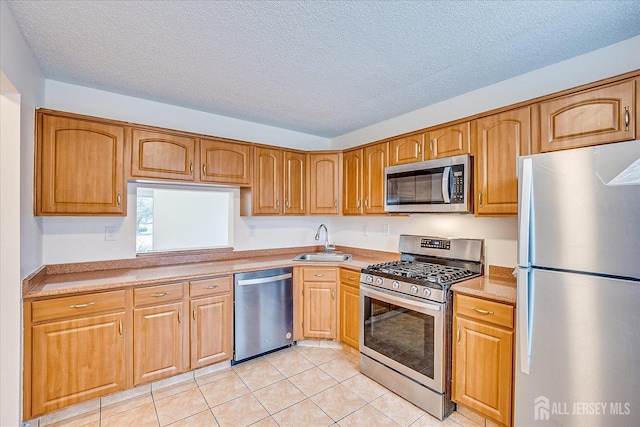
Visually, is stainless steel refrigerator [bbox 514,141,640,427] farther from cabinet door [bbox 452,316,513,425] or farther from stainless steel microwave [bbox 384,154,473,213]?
stainless steel microwave [bbox 384,154,473,213]

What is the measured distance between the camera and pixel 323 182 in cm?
359

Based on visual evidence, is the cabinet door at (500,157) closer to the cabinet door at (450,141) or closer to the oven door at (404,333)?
the cabinet door at (450,141)

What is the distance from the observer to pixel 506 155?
2141 mm

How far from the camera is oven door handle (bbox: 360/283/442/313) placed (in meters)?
2.18

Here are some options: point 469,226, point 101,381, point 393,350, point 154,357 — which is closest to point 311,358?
point 393,350

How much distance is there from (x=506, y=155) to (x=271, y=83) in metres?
1.86

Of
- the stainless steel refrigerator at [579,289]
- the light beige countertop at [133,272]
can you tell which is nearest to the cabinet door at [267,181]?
the light beige countertop at [133,272]

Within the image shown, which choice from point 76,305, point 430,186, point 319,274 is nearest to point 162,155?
point 76,305

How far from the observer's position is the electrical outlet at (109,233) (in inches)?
105

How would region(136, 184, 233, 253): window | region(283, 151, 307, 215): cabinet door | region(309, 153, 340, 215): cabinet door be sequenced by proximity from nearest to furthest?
1. region(136, 184, 233, 253): window
2. region(283, 151, 307, 215): cabinet door
3. region(309, 153, 340, 215): cabinet door

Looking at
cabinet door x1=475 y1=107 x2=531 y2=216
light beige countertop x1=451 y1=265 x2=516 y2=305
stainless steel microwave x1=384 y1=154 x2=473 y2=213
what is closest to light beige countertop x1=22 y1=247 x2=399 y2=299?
stainless steel microwave x1=384 y1=154 x2=473 y2=213

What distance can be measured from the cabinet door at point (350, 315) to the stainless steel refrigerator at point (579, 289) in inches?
55.7

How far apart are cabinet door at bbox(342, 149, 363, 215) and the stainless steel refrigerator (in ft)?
5.73

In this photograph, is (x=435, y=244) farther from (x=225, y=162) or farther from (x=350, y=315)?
(x=225, y=162)
